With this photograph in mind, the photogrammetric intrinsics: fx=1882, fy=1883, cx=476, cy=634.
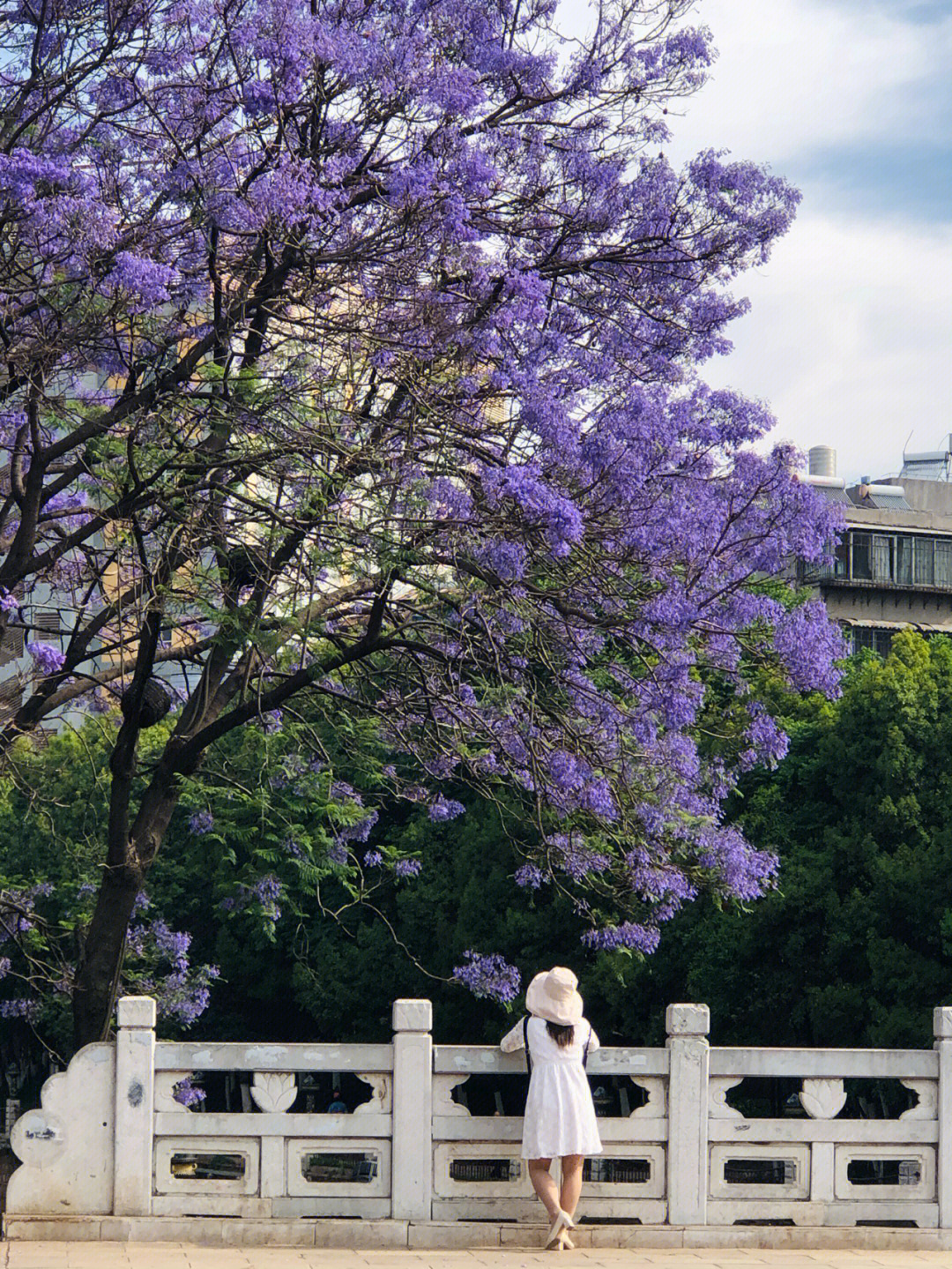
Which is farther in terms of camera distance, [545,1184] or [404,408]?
[404,408]

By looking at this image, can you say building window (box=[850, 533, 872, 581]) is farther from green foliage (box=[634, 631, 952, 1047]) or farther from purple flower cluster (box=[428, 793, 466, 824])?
purple flower cluster (box=[428, 793, 466, 824])

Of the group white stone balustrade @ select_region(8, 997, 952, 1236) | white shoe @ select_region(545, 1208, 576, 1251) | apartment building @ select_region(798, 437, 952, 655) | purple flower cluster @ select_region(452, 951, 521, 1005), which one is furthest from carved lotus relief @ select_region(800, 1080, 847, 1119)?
apartment building @ select_region(798, 437, 952, 655)

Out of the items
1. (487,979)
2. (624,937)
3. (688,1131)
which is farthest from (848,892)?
(688,1131)

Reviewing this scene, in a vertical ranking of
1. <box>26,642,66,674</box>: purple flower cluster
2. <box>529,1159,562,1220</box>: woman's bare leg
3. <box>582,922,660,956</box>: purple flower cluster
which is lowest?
<box>529,1159,562,1220</box>: woman's bare leg

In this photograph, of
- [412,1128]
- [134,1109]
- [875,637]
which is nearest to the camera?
[134,1109]

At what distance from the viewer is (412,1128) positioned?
1139 cm

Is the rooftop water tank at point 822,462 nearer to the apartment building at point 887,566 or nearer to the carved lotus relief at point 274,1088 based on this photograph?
the apartment building at point 887,566

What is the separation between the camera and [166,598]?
480 inches

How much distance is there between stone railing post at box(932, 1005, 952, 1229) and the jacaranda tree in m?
2.32

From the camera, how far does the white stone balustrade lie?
11.1 m

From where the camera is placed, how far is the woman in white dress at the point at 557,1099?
1086 cm

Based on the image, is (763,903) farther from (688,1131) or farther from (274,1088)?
(274,1088)

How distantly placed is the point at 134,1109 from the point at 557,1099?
98.9 inches

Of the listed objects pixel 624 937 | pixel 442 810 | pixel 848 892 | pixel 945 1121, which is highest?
pixel 848 892
